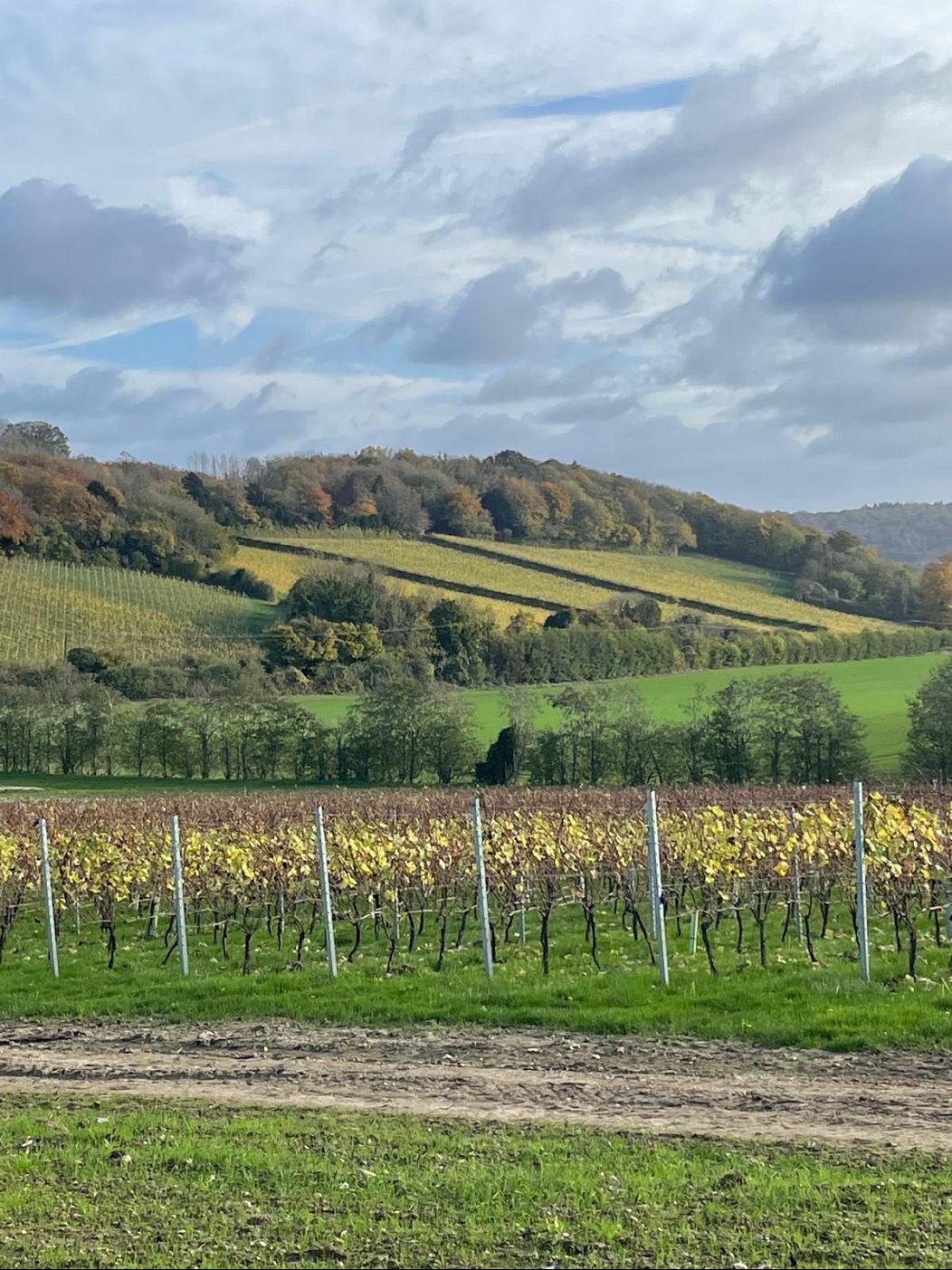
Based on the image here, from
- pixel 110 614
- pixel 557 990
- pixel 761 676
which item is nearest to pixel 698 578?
pixel 761 676

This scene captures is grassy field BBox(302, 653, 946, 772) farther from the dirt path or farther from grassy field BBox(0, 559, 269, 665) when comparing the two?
the dirt path

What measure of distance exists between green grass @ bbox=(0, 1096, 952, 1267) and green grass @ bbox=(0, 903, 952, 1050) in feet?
11.9

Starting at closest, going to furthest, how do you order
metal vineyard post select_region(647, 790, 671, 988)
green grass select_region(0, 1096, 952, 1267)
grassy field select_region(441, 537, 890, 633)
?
green grass select_region(0, 1096, 952, 1267) → metal vineyard post select_region(647, 790, 671, 988) → grassy field select_region(441, 537, 890, 633)

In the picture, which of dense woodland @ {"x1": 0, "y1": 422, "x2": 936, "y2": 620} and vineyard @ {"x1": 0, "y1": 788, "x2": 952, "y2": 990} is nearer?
vineyard @ {"x1": 0, "y1": 788, "x2": 952, "y2": 990}

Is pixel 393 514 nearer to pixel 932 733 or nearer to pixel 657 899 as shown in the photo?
pixel 932 733

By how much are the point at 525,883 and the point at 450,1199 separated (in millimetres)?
10466

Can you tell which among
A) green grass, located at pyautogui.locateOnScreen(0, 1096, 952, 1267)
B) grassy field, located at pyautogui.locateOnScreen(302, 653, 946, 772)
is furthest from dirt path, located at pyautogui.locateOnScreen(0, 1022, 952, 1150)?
grassy field, located at pyautogui.locateOnScreen(302, 653, 946, 772)

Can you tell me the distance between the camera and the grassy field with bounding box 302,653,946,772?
59.7 metres

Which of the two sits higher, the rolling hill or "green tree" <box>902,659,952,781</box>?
the rolling hill

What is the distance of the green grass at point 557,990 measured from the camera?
11797 mm

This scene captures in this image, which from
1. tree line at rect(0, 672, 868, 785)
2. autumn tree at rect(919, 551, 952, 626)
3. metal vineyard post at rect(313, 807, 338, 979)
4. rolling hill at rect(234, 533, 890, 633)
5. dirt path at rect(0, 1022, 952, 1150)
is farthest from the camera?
autumn tree at rect(919, 551, 952, 626)

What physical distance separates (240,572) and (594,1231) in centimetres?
9102

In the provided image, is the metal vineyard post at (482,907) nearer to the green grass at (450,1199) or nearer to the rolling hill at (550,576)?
the green grass at (450,1199)

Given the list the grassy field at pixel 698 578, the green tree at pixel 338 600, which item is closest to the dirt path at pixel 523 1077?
the green tree at pixel 338 600
